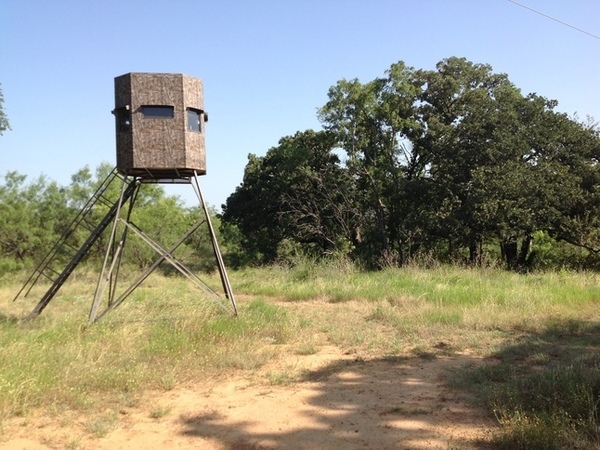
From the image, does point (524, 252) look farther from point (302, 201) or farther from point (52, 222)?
point (52, 222)

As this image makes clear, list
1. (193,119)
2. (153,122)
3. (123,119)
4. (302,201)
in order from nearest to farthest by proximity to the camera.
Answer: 1. (153,122)
2. (123,119)
3. (193,119)
4. (302,201)

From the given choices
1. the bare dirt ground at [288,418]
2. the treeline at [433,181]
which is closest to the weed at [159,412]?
the bare dirt ground at [288,418]

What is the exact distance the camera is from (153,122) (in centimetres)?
882

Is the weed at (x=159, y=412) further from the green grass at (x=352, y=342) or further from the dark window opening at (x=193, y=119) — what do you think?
the dark window opening at (x=193, y=119)

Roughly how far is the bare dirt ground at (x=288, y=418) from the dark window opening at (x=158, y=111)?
5183 mm

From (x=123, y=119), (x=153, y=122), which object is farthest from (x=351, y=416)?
(x=123, y=119)

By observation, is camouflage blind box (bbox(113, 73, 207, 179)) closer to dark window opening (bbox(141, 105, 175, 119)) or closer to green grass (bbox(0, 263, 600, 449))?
dark window opening (bbox(141, 105, 175, 119))

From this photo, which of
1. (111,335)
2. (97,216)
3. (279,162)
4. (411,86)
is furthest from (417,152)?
(111,335)

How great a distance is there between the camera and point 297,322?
851 cm

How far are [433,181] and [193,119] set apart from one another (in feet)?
48.2

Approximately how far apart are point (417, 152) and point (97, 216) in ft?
52.6

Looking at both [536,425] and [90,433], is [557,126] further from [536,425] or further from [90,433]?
[90,433]

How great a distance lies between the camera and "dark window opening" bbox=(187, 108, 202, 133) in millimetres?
9117

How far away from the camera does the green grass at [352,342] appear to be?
15.0ft
